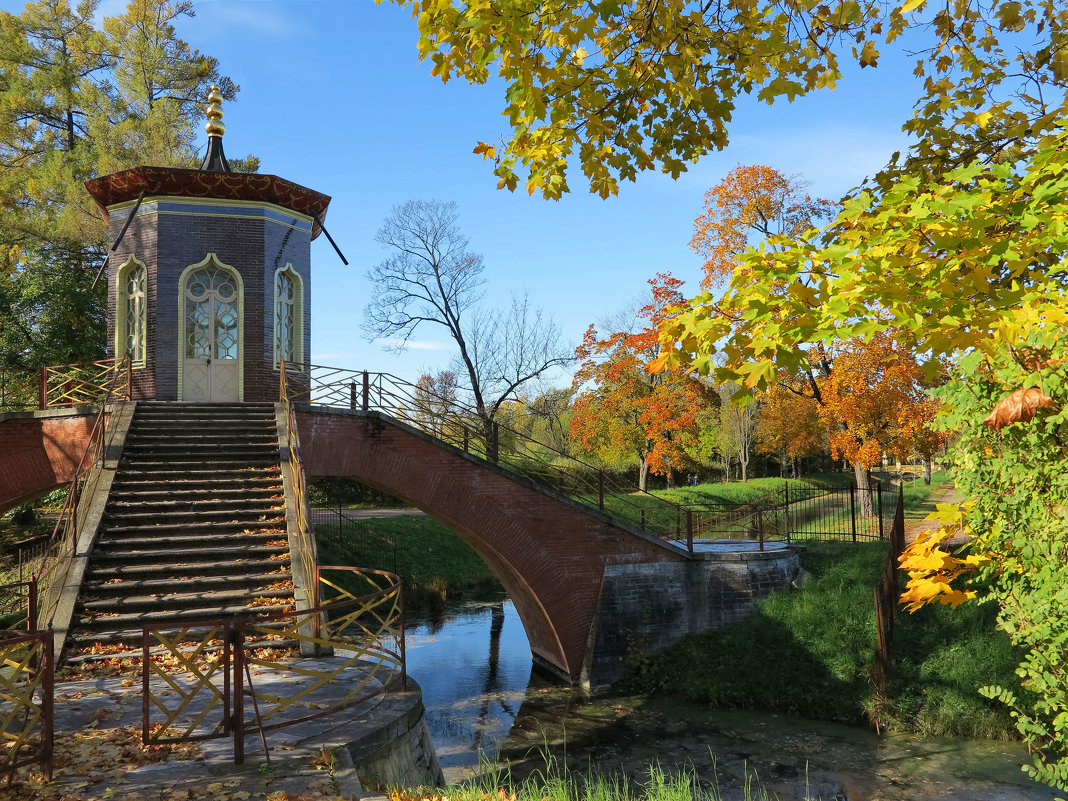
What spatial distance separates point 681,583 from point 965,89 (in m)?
11.0

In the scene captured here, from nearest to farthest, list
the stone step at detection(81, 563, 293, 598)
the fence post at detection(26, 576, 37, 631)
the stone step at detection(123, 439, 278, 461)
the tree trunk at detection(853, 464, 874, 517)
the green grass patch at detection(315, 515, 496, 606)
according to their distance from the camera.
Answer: the fence post at detection(26, 576, 37, 631) < the stone step at detection(81, 563, 293, 598) < the stone step at detection(123, 439, 278, 461) < the tree trunk at detection(853, 464, 874, 517) < the green grass patch at detection(315, 515, 496, 606)

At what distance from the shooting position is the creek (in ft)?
33.6

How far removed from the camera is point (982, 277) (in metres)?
4.00

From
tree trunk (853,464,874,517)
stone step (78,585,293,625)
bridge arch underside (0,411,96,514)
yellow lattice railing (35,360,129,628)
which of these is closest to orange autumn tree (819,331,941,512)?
tree trunk (853,464,874,517)

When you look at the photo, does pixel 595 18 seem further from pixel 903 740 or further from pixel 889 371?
pixel 889 371

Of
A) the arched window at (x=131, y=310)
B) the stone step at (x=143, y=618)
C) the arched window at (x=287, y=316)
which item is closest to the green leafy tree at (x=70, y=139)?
the arched window at (x=131, y=310)

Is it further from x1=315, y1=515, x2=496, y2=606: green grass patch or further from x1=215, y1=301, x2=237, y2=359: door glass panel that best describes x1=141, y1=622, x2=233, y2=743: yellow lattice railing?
x1=315, y1=515, x2=496, y2=606: green grass patch

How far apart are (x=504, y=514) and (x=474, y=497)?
0.68 metres

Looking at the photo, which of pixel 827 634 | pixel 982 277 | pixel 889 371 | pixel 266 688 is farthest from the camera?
pixel 889 371

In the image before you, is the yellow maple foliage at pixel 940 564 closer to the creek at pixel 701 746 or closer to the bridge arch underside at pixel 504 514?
the creek at pixel 701 746

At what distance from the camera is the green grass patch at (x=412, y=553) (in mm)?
22344

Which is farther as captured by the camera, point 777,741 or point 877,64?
point 777,741

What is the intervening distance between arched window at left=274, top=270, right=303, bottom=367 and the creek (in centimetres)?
724

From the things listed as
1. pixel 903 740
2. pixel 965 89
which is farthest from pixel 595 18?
pixel 903 740
